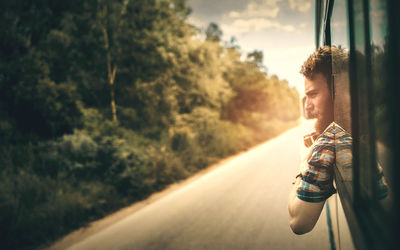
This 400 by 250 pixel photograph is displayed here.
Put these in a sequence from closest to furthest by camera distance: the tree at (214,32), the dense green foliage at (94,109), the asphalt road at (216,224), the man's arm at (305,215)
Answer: the man's arm at (305,215) < the asphalt road at (216,224) < the dense green foliage at (94,109) < the tree at (214,32)

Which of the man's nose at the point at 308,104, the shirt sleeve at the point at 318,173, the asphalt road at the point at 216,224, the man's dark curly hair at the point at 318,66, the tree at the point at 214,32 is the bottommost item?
the asphalt road at the point at 216,224

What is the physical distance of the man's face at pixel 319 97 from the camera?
134 centimetres

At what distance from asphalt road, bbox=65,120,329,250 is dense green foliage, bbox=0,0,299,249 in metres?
1.22

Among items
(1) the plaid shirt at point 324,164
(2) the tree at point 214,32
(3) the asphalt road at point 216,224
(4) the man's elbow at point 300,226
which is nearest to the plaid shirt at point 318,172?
(1) the plaid shirt at point 324,164

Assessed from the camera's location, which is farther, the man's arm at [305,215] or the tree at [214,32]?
the tree at [214,32]

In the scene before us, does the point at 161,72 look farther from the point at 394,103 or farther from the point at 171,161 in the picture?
the point at 394,103

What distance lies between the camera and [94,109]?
37.2 ft

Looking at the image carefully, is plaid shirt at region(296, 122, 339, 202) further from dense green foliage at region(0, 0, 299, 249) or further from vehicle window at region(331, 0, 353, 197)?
dense green foliage at region(0, 0, 299, 249)

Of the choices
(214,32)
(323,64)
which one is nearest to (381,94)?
(323,64)

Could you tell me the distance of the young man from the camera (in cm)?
113

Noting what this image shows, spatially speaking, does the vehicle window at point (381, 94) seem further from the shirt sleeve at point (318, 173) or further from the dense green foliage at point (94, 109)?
the dense green foliage at point (94, 109)

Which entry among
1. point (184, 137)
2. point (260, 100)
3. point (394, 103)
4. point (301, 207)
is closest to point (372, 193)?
point (301, 207)

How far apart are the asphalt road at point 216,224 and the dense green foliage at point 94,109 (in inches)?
48.2

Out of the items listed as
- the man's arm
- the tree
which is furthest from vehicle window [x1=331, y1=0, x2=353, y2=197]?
the tree
